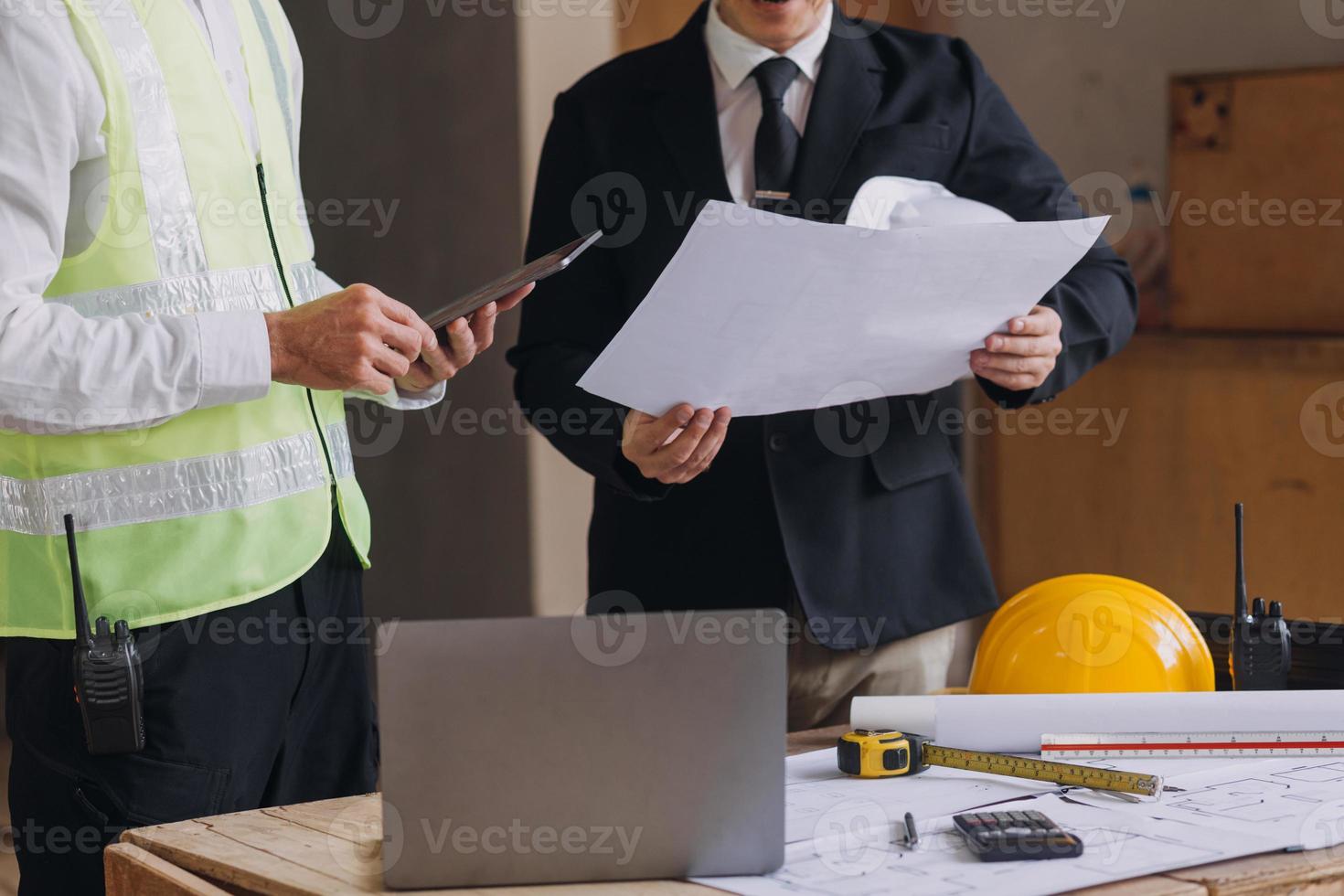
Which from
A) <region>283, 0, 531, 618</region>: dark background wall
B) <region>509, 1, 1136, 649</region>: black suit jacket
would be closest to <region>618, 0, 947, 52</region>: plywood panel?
<region>283, 0, 531, 618</region>: dark background wall

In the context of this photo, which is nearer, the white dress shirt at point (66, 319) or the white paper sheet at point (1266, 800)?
the white paper sheet at point (1266, 800)

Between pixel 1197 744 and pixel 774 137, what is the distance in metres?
0.92

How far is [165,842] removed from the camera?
1.24m

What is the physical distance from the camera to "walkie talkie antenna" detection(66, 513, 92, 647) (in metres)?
1.38

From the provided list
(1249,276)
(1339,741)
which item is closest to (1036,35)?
(1249,276)

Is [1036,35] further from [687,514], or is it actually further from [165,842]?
[165,842]

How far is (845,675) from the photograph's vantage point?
1.87m

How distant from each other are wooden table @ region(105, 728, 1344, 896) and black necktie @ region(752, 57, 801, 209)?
937 mm

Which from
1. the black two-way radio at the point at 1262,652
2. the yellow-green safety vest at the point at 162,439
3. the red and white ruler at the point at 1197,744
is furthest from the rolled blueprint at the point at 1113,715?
the yellow-green safety vest at the point at 162,439

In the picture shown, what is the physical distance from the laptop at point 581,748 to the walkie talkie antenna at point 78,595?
0.47 m

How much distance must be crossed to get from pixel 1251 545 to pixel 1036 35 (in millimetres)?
1730

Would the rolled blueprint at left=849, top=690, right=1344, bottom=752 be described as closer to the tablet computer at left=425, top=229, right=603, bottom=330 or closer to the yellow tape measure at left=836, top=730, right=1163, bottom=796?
the yellow tape measure at left=836, top=730, right=1163, bottom=796

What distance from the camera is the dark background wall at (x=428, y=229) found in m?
3.86

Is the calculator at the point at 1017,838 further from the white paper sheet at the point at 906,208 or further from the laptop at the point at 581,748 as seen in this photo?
the white paper sheet at the point at 906,208
